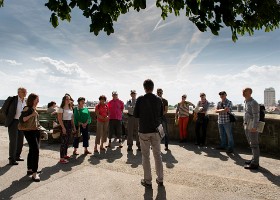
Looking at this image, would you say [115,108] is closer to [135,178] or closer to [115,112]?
[115,112]

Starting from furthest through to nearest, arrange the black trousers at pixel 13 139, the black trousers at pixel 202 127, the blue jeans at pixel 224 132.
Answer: the black trousers at pixel 202 127
the blue jeans at pixel 224 132
the black trousers at pixel 13 139

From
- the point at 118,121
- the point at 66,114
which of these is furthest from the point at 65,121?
the point at 118,121

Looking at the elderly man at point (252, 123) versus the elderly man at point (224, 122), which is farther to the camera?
the elderly man at point (224, 122)

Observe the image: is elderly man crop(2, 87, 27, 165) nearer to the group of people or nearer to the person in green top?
the group of people

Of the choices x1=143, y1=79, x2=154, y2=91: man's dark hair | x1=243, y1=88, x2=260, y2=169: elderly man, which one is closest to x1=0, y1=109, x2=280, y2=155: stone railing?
x1=243, y1=88, x2=260, y2=169: elderly man

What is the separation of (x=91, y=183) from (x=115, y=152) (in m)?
2.98

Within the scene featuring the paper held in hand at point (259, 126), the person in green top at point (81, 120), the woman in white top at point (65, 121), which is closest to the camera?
the paper held in hand at point (259, 126)

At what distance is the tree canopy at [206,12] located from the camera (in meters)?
3.84

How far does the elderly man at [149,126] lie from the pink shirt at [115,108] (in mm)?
3860

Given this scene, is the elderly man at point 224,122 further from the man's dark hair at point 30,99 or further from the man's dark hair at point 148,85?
the man's dark hair at point 30,99

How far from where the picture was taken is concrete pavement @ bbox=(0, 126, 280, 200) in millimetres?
4781

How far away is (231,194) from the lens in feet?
15.7


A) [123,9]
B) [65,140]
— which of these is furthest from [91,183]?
[123,9]

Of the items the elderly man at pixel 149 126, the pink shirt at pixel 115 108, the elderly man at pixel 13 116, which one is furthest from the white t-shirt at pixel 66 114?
the elderly man at pixel 149 126
